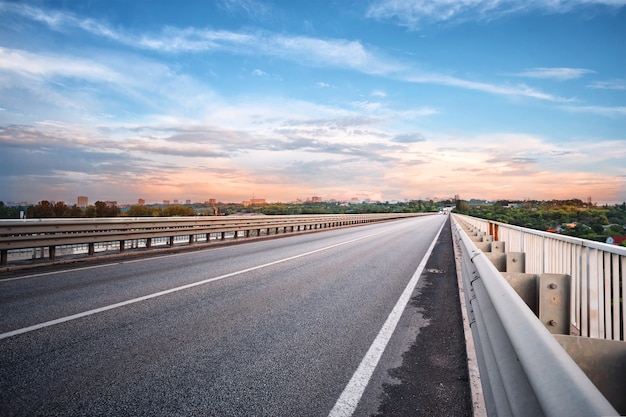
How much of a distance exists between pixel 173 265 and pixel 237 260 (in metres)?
1.92

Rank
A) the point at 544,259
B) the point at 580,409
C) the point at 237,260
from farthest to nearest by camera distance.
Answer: the point at 237,260
the point at 544,259
the point at 580,409

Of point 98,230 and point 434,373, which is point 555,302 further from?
point 98,230

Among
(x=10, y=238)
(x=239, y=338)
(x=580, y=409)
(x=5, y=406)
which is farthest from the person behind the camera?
(x=10, y=238)

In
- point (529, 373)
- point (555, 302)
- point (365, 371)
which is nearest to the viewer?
point (529, 373)

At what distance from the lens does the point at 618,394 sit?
196cm

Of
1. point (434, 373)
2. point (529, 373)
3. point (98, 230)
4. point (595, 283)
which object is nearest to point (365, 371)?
point (434, 373)

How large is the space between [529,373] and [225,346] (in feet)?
12.2

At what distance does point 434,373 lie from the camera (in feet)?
13.0

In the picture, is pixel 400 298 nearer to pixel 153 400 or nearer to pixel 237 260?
pixel 153 400

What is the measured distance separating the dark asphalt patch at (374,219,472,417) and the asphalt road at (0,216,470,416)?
19 mm

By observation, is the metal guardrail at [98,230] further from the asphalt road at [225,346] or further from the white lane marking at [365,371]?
the white lane marking at [365,371]

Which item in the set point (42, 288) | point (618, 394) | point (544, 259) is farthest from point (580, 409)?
point (42, 288)

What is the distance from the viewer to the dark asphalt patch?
3262 millimetres

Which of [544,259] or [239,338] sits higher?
[544,259]
